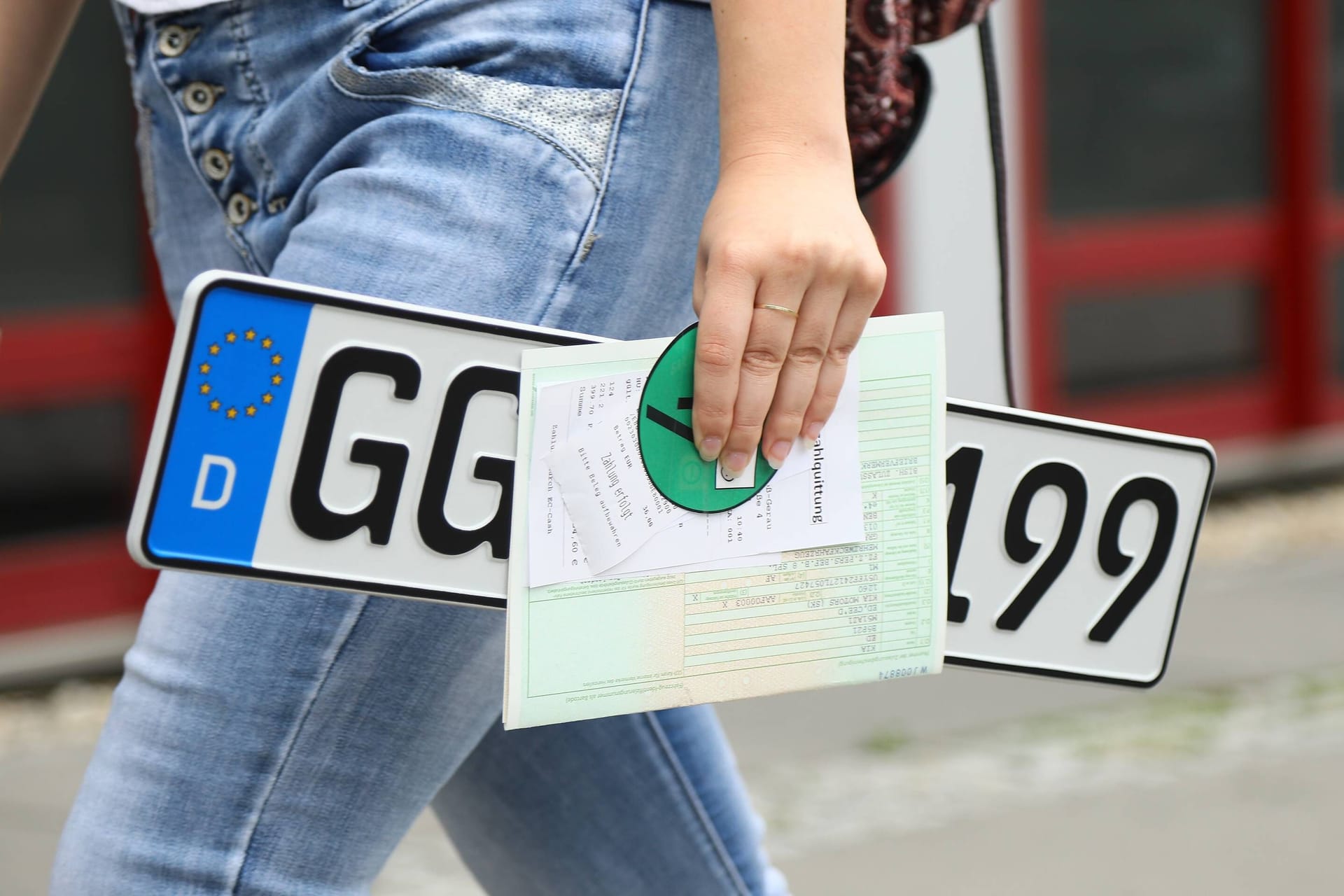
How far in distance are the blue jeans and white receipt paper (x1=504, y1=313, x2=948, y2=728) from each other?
0.28 ft

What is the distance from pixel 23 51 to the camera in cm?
129

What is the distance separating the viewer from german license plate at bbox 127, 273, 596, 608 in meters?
0.93

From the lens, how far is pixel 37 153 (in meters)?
3.89

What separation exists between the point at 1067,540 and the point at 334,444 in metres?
0.56

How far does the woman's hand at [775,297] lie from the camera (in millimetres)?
955

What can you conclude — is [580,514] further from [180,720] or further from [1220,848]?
[1220,848]

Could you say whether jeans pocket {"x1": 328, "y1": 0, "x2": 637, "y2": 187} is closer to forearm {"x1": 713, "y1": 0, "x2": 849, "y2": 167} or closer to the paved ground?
forearm {"x1": 713, "y1": 0, "x2": 849, "y2": 167}

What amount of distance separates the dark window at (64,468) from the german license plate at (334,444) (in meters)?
3.20

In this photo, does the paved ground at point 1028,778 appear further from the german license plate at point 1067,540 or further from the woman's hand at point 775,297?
the woman's hand at point 775,297

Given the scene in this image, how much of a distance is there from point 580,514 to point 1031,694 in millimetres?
2958

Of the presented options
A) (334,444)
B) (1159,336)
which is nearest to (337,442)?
(334,444)

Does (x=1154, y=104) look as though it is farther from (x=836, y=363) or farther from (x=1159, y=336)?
(x=836, y=363)

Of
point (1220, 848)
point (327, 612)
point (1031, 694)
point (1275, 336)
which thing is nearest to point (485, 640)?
point (327, 612)

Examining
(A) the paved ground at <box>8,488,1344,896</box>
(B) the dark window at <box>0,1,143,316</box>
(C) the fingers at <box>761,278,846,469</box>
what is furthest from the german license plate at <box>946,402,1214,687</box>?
(B) the dark window at <box>0,1,143,316</box>
